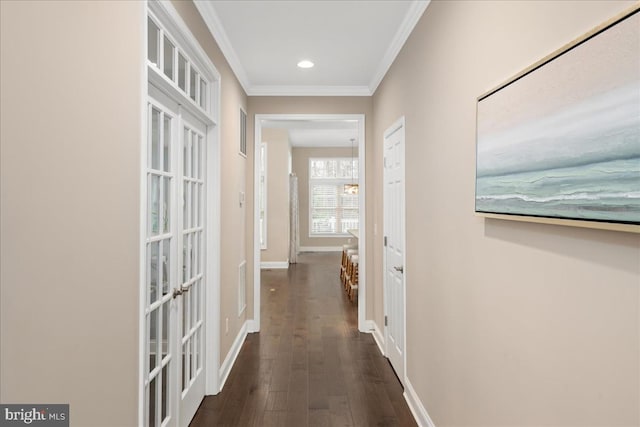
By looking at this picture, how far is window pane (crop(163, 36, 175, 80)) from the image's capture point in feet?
6.66

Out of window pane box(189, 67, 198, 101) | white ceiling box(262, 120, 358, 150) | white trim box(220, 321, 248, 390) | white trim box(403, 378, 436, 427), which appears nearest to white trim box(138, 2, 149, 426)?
window pane box(189, 67, 198, 101)

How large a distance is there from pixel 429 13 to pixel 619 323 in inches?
82.3

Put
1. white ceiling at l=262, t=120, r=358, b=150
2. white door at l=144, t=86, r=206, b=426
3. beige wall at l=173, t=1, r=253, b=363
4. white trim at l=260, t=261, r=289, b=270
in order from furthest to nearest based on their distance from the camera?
white trim at l=260, t=261, r=289, b=270
white ceiling at l=262, t=120, r=358, b=150
beige wall at l=173, t=1, r=253, b=363
white door at l=144, t=86, r=206, b=426

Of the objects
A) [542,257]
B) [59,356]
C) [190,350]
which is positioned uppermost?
[542,257]

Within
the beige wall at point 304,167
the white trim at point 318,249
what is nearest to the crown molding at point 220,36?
the beige wall at point 304,167

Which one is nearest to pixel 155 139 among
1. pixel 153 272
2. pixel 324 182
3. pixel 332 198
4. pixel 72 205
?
pixel 153 272

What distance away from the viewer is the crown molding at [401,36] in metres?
2.53

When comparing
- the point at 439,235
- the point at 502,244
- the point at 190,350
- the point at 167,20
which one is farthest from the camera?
the point at 190,350

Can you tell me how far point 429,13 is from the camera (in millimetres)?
2381

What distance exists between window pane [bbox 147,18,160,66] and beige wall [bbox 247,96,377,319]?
8.07 ft

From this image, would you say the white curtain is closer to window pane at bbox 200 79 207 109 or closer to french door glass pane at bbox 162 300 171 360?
window pane at bbox 200 79 207 109

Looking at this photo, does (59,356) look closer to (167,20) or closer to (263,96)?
(167,20)

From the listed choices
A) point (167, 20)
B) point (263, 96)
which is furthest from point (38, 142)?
point (263, 96)

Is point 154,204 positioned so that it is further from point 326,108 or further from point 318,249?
point 318,249
